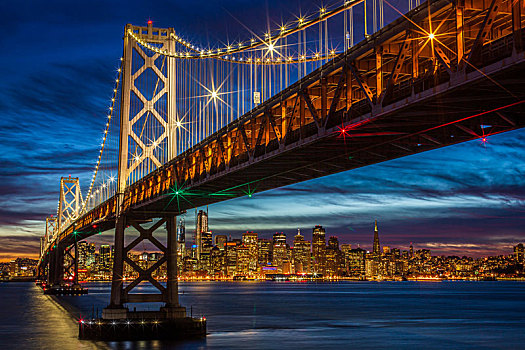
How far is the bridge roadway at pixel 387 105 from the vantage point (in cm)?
1402

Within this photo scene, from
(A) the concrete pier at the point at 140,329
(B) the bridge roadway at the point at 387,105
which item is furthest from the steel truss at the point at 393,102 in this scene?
(A) the concrete pier at the point at 140,329

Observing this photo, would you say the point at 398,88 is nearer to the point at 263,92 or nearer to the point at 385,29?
the point at 385,29

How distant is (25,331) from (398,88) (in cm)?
4295

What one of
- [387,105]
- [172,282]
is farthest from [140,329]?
[387,105]

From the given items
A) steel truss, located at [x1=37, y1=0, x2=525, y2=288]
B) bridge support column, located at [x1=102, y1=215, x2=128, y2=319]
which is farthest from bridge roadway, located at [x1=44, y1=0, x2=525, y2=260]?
bridge support column, located at [x1=102, y1=215, x2=128, y2=319]

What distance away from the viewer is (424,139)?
2077cm

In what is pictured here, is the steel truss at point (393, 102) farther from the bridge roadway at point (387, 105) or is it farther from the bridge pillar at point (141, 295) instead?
the bridge pillar at point (141, 295)

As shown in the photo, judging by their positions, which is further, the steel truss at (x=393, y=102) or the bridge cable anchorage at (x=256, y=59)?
the bridge cable anchorage at (x=256, y=59)

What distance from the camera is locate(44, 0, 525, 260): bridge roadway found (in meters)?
14.0

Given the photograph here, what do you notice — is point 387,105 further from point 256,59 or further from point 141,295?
point 141,295

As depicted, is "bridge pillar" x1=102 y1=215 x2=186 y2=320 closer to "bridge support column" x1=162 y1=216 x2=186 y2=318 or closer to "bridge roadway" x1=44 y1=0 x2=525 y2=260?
"bridge support column" x1=162 y1=216 x2=186 y2=318

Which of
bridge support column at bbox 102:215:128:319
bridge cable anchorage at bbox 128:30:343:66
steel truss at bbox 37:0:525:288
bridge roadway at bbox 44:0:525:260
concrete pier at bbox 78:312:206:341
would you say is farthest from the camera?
bridge support column at bbox 102:215:128:319

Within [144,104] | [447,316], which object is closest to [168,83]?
[144,104]

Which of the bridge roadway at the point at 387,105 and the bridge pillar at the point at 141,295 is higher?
the bridge roadway at the point at 387,105
